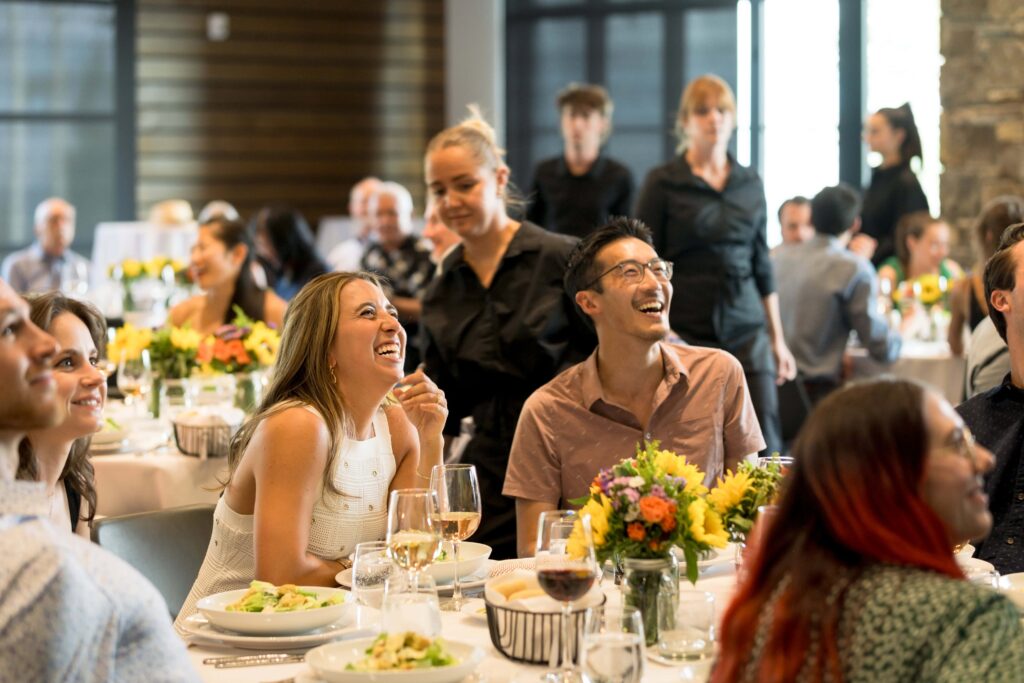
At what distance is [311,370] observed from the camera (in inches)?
121

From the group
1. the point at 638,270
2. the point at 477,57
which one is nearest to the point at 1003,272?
the point at 638,270

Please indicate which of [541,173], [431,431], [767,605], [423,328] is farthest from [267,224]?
[767,605]

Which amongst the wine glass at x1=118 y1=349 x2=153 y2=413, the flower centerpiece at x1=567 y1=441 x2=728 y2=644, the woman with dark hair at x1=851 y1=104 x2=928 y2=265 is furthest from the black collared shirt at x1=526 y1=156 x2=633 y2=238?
the flower centerpiece at x1=567 y1=441 x2=728 y2=644

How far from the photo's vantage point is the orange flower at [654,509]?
2170 millimetres

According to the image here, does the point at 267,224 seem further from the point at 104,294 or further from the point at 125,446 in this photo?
the point at 125,446

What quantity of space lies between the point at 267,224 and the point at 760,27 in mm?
4062

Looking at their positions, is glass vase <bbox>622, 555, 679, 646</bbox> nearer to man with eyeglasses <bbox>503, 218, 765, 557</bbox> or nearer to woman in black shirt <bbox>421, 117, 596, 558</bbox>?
man with eyeglasses <bbox>503, 218, 765, 557</bbox>

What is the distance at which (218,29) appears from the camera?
11.4 m

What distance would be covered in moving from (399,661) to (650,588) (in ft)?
1.40

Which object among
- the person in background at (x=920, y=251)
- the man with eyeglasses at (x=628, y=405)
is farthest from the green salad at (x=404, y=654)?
the person in background at (x=920, y=251)

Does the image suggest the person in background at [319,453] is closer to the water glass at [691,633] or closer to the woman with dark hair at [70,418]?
the woman with dark hair at [70,418]

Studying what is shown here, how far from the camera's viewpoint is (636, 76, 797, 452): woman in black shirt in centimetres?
532

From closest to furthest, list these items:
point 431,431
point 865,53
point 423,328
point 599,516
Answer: point 599,516
point 431,431
point 423,328
point 865,53

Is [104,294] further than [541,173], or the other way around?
[104,294]
